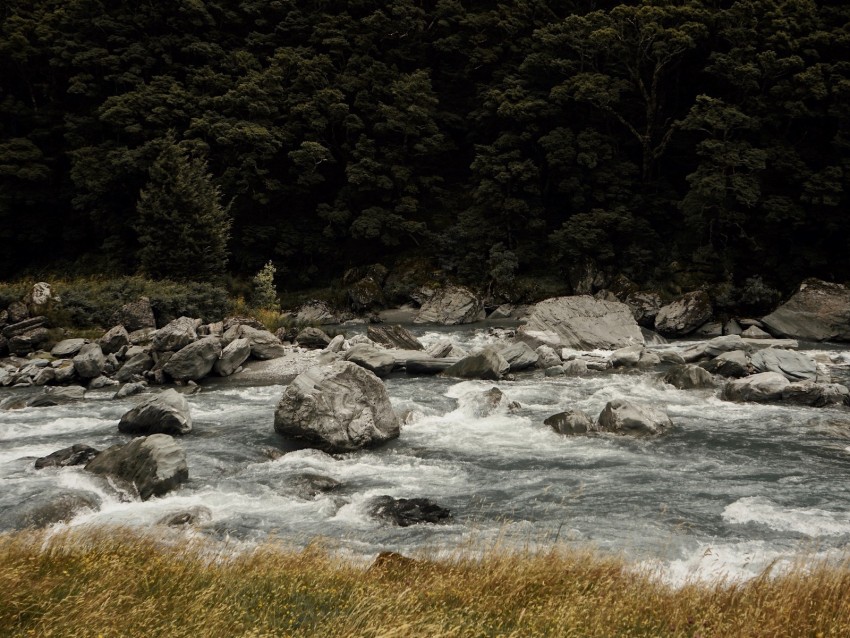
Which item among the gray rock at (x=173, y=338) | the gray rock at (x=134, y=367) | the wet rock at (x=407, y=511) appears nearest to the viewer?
the wet rock at (x=407, y=511)

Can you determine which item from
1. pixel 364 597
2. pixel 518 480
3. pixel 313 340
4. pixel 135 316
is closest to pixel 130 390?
pixel 135 316

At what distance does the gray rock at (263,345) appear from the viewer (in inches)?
909

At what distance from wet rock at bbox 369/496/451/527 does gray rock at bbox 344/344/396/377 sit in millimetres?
10936

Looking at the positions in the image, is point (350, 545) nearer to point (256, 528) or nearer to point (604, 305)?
point (256, 528)

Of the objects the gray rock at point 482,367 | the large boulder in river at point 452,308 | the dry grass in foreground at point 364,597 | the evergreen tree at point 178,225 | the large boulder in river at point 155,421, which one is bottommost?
the large boulder in river at point 452,308

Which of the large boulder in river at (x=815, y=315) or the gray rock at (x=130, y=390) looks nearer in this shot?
the gray rock at (x=130, y=390)

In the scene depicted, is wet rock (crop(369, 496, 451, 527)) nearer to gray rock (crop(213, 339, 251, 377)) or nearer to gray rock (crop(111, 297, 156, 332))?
gray rock (crop(213, 339, 251, 377))

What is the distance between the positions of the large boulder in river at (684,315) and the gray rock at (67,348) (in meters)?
26.2

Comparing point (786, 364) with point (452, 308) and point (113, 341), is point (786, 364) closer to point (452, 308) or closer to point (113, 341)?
point (452, 308)

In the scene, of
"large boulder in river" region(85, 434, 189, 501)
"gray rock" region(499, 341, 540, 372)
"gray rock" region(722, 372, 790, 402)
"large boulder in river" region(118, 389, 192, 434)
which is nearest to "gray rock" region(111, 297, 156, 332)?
"large boulder in river" region(118, 389, 192, 434)

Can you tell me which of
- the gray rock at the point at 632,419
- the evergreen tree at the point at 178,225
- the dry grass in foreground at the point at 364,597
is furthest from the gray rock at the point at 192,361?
the dry grass in foreground at the point at 364,597

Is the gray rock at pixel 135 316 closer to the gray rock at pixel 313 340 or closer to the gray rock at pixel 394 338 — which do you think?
the gray rock at pixel 313 340

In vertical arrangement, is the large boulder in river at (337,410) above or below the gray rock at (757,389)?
above

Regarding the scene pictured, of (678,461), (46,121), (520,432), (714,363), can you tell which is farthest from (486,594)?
(46,121)
